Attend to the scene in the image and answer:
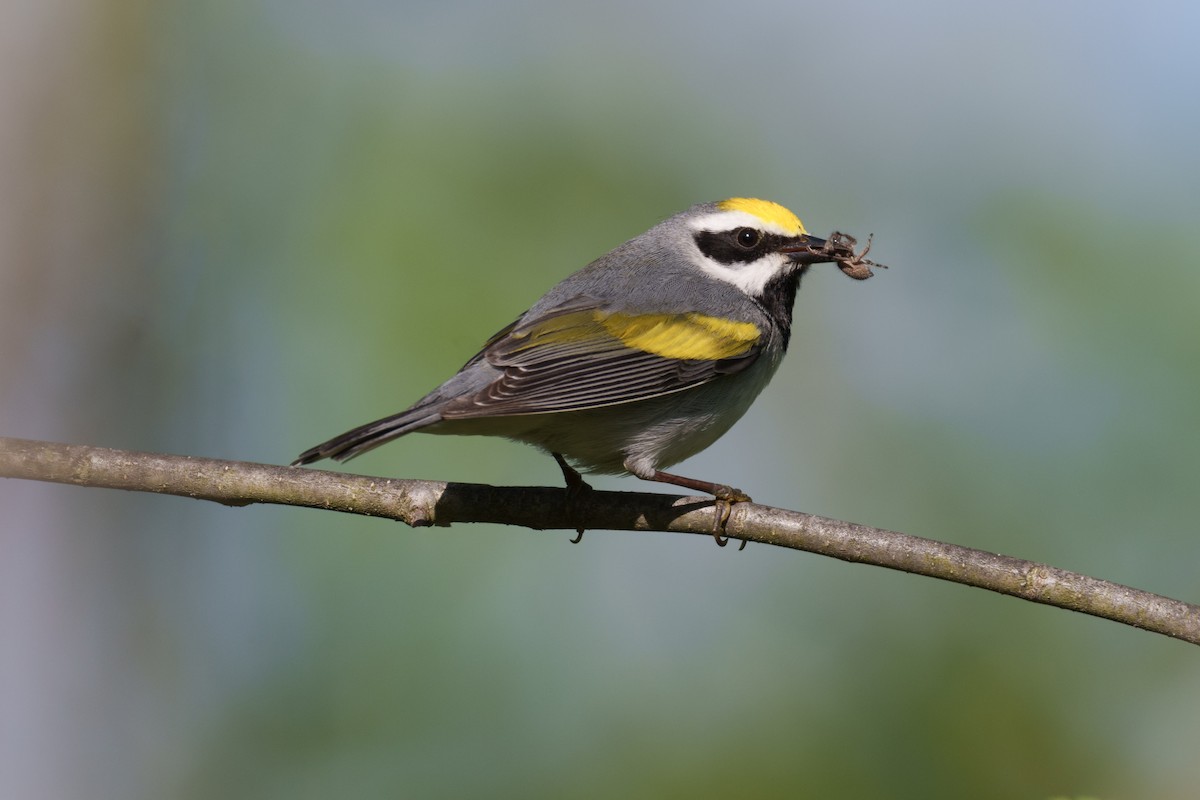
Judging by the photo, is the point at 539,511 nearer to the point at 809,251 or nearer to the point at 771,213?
the point at 809,251

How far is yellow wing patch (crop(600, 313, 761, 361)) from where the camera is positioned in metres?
5.30

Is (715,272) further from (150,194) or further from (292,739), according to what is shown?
(150,194)

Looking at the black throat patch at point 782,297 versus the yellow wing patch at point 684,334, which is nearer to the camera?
the yellow wing patch at point 684,334

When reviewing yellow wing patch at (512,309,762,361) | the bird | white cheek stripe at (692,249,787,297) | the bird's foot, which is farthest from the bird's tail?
white cheek stripe at (692,249,787,297)

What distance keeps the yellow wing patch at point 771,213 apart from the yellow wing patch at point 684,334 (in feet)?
2.47

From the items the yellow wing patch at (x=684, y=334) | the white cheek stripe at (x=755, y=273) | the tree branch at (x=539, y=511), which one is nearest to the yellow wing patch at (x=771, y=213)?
the white cheek stripe at (x=755, y=273)

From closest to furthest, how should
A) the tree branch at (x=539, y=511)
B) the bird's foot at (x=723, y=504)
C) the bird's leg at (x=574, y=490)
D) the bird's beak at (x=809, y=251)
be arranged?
1. the tree branch at (x=539, y=511)
2. the bird's foot at (x=723, y=504)
3. the bird's leg at (x=574, y=490)
4. the bird's beak at (x=809, y=251)

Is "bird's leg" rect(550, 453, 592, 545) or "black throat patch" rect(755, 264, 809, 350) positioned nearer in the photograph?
"bird's leg" rect(550, 453, 592, 545)

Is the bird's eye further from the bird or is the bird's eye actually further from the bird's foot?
the bird's foot

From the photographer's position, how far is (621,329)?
5.50m

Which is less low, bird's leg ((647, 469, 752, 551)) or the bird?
the bird

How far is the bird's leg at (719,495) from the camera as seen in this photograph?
14.5ft

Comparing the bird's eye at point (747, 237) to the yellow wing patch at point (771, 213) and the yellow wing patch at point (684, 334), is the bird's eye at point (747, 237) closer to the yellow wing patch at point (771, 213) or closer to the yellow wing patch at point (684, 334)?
the yellow wing patch at point (771, 213)

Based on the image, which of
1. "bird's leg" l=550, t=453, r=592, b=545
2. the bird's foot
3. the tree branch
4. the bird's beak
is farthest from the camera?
the bird's beak
